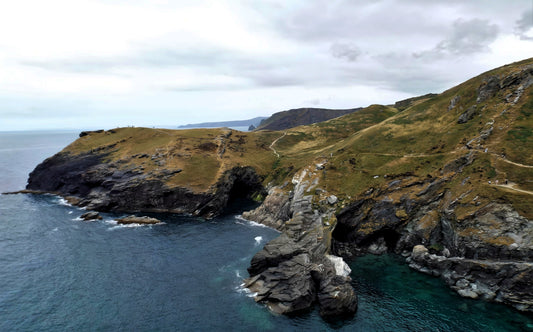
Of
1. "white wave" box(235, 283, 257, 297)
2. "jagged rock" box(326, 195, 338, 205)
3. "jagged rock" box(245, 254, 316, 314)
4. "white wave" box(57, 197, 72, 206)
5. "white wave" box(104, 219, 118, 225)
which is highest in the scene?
"jagged rock" box(326, 195, 338, 205)

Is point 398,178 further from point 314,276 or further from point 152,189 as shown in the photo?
point 152,189

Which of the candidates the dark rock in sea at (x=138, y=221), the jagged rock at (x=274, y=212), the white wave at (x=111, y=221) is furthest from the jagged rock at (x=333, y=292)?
the white wave at (x=111, y=221)

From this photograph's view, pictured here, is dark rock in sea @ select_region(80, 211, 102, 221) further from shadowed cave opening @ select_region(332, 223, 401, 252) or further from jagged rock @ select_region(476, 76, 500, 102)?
jagged rock @ select_region(476, 76, 500, 102)

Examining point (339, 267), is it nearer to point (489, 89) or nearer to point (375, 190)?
point (375, 190)

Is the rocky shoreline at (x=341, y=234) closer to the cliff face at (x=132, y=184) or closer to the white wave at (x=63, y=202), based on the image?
the cliff face at (x=132, y=184)

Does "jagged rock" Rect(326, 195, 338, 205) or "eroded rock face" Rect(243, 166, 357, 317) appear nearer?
"eroded rock face" Rect(243, 166, 357, 317)

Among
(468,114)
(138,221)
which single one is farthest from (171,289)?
(468,114)

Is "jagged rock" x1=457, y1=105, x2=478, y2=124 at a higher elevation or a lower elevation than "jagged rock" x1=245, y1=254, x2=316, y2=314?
higher

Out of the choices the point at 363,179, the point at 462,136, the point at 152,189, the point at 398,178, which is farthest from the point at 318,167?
the point at 152,189

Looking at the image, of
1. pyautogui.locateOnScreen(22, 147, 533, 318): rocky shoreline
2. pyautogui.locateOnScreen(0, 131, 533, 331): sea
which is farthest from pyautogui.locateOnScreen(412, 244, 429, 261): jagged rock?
pyautogui.locateOnScreen(0, 131, 533, 331): sea
